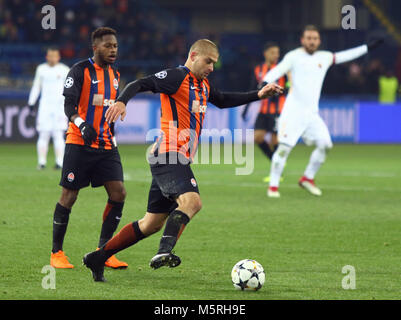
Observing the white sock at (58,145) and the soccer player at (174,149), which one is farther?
the white sock at (58,145)

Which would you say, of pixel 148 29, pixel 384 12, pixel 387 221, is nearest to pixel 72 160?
pixel 387 221

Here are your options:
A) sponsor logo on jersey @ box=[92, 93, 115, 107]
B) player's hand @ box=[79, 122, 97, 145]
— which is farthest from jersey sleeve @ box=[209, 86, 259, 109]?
player's hand @ box=[79, 122, 97, 145]

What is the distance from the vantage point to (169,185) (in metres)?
6.52

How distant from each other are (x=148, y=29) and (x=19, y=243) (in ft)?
71.4

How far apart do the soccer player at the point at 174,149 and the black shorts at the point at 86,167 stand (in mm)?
872

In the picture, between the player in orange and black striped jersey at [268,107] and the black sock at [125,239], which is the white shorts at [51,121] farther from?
the black sock at [125,239]

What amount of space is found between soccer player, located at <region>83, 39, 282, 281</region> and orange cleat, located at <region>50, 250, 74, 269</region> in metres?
0.65

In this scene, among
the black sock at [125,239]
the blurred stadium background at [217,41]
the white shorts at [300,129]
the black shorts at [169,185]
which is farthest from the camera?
the blurred stadium background at [217,41]

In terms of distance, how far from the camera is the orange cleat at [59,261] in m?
7.31

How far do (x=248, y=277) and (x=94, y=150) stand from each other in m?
1.89

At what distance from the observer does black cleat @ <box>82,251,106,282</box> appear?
6.68 metres

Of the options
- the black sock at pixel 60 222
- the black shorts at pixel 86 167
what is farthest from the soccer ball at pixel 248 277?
the black sock at pixel 60 222

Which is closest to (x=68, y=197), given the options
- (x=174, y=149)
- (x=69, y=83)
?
(x=69, y=83)
